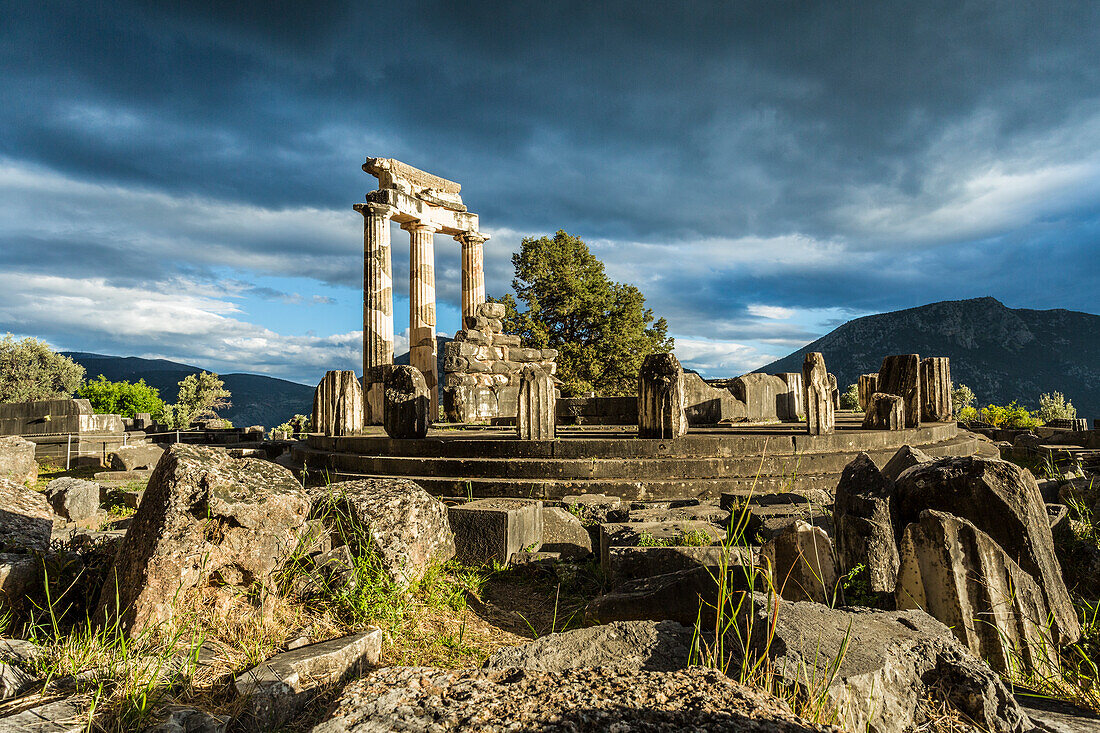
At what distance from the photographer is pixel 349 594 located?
3717mm

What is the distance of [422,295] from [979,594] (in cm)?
2119

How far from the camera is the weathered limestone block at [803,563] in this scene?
3.46 meters

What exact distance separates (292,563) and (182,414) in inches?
1640

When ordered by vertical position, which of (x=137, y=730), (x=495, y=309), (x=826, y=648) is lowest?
(x=137, y=730)

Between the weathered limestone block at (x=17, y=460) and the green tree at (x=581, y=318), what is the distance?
2332 centimetres

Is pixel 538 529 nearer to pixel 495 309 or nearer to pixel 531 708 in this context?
pixel 531 708

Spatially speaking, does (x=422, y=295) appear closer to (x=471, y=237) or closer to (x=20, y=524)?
(x=471, y=237)

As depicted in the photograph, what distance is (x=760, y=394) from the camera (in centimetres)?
1377

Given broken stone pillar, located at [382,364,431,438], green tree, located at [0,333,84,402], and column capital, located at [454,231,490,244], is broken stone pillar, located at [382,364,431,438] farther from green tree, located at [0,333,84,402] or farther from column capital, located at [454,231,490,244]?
green tree, located at [0,333,84,402]

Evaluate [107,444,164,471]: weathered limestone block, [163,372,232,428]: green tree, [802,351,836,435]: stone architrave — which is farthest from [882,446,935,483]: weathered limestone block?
[163,372,232,428]: green tree

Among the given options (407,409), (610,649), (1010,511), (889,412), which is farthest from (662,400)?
(610,649)

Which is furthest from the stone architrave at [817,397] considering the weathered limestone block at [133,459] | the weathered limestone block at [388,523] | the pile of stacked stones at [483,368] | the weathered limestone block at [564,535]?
the weathered limestone block at [133,459]

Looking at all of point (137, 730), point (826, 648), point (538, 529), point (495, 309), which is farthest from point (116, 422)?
point (826, 648)

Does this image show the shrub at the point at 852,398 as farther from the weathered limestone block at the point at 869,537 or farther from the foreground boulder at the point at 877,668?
the foreground boulder at the point at 877,668
